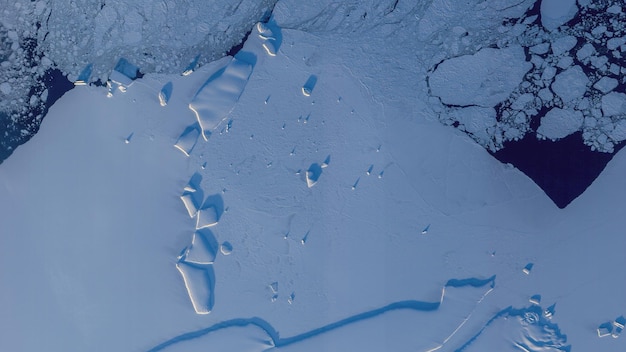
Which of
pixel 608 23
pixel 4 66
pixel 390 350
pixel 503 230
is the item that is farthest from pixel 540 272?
pixel 4 66

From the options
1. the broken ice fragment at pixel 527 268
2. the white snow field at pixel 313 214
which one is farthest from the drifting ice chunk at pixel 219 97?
the broken ice fragment at pixel 527 268

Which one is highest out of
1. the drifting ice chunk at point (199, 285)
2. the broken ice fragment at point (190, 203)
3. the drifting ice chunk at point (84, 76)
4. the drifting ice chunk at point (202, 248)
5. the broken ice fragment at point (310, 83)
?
the broken ice fragment at point (310, 83)

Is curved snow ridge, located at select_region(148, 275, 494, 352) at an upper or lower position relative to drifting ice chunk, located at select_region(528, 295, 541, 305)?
lower

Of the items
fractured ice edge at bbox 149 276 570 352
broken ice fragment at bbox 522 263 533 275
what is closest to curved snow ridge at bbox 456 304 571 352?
fractured ice edge at bbox 149 276 570 352

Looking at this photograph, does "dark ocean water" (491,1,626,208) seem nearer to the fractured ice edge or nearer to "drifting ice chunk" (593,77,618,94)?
"drifting ice chunk" (593,77,618,94)

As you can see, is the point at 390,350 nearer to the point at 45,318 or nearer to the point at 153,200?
the point at 153,200

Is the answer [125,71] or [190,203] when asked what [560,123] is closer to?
[190,203]

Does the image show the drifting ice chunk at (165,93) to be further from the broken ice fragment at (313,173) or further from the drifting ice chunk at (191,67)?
the broken ice fragment at (313,173)
